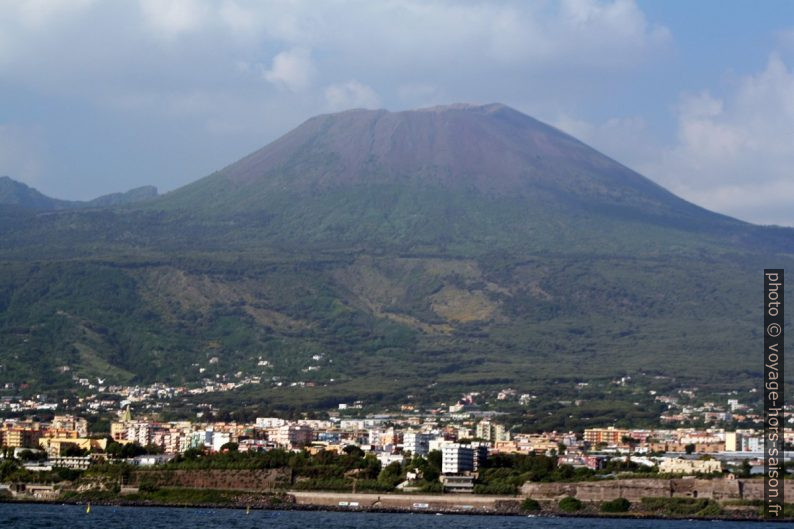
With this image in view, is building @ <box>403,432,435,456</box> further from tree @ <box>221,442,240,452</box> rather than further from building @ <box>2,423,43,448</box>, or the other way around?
building @ <box>2,423,43,448</box>

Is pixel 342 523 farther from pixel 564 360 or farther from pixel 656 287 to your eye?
pixel 656 287

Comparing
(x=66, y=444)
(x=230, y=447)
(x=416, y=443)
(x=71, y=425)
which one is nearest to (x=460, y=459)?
(x=416, y=443)

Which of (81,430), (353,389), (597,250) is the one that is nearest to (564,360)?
(353,389)

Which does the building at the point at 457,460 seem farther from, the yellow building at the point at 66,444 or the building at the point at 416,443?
the yellow building at the point at 66,444

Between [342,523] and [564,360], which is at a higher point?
[564,360]

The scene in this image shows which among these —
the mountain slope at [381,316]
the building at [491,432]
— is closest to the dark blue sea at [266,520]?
the building at [491,432]

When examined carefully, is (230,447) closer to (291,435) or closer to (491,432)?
(291,435)

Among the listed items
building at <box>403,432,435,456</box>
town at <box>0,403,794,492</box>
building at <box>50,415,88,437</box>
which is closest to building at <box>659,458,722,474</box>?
town at <box>0,403,794,492</box>
